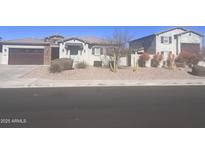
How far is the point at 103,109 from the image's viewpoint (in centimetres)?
1014

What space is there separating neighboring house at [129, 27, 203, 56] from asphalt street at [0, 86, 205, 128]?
3358 millimetres

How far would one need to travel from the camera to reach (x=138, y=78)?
16.3m

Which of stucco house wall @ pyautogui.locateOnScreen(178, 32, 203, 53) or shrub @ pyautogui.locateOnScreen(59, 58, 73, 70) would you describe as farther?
shrub @ pyautogui.locateOnScreen(59, 58, 73, 70)

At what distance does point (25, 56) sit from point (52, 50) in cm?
318

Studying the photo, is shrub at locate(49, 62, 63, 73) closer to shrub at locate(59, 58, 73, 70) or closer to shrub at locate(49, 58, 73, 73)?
shrub at locate(49, 58, 73, 73)

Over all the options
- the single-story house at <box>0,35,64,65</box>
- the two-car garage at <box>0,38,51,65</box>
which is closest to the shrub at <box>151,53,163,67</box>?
the single-story house at <box>0,35,64,65</box>

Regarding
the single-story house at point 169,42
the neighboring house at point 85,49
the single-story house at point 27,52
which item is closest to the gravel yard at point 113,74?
the neighboring house at point 85,49

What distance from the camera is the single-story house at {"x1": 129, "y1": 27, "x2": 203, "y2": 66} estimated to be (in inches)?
628

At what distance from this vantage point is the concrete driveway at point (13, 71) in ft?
53.1

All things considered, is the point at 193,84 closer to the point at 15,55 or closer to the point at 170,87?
the point at 170,87

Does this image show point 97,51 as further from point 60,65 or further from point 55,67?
point 55,67

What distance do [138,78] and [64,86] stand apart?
4716 mm

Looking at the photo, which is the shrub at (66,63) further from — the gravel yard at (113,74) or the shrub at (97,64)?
the shrub at (97,64)

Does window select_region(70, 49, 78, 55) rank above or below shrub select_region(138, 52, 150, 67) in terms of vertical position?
above
